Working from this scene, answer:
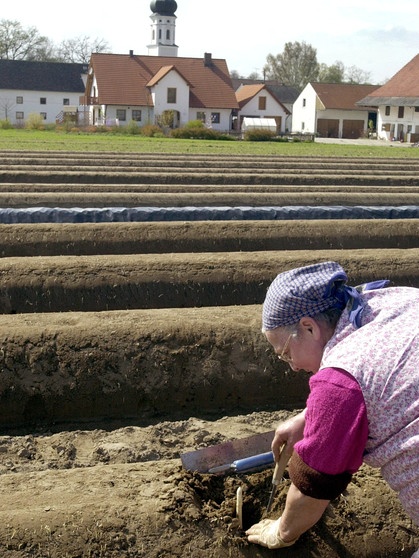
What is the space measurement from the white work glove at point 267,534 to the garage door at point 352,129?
6641 cm

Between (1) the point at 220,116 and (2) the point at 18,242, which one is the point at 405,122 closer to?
(1) the point at 220,116

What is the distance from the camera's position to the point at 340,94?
68.2m

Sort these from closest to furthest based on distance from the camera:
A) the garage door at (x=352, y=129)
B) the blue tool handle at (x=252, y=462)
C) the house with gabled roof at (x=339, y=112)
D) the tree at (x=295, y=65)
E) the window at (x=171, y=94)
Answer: the blue tool handle at (x=252, y=462) < the window at (x=171, y=94) < the house with gabled roof at (x=339, y=112) < the garage door at (x=352, y=129) < the tree at (x=295, y=65)

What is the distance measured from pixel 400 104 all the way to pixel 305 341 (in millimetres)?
57297

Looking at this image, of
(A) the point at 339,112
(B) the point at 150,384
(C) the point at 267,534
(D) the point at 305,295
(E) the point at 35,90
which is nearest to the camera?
(D) the point at 305,295

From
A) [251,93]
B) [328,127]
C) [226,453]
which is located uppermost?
[251,93]

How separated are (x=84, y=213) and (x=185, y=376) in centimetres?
508

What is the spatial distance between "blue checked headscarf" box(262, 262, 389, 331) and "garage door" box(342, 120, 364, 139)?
66.7 meters

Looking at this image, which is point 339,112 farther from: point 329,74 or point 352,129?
point 329,74

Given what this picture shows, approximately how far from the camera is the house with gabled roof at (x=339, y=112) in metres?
67.0

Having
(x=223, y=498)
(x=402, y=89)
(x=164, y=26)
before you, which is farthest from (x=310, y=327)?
(x=164, y=26)

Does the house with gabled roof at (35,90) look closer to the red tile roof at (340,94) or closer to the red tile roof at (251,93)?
the red tile roof at (251,93)

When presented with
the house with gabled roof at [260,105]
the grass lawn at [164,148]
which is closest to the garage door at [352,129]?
the house with gabled roof at [260,105]

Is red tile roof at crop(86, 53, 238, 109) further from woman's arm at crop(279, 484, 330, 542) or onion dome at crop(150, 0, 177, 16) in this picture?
woman's arm at crop(279, 484, 330, 542)
